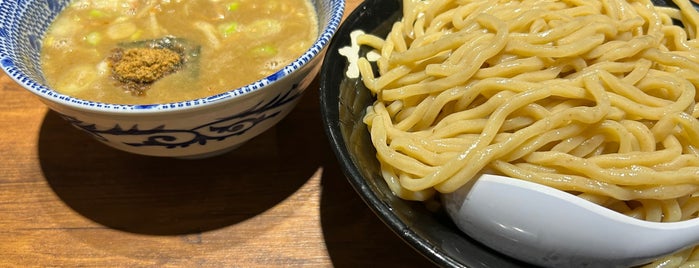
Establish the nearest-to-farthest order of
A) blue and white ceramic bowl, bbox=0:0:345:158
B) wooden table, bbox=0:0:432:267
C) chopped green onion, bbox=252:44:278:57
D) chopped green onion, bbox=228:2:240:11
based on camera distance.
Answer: blue and white ceramic bowl, bbox=0:0:345:158 → wooden table, bbox=0:0:432:267 → chopped green onion, bbox=252:44:278:57 → chopped green onion, bbox=228:2:240:11

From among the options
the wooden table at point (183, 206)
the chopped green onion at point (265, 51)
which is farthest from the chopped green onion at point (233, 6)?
the wooden table at point (183, 206)

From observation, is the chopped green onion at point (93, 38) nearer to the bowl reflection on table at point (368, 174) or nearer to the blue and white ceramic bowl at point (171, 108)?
the blue and white ceramic bowl at point (171, 108)

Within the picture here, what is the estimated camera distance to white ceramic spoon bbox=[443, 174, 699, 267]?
3.45 feet

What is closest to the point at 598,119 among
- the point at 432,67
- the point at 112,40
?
the point at 432,67

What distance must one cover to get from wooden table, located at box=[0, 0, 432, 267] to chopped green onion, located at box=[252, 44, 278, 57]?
0.25 meters

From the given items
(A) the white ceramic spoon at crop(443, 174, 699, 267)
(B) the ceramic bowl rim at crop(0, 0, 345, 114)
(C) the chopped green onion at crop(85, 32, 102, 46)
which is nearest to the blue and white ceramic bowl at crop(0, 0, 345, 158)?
(B) the ceramic bowl rim at crop(0, 0, 345, 114)

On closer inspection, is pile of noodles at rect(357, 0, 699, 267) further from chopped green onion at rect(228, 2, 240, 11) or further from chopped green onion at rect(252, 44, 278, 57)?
chopped green onion at rect(228, 2, 240, 11)

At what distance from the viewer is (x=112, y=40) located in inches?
61.7

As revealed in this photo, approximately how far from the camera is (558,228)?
1067 mm

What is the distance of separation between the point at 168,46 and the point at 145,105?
A: 452 millimetres

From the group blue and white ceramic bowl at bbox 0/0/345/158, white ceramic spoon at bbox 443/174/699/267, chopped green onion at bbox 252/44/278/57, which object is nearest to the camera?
white ceramic spoon at bbox 443/174/699/267

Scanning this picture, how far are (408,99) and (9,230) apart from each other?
109cm

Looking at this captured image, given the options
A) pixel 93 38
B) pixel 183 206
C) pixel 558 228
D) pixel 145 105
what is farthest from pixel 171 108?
pixel 558 228

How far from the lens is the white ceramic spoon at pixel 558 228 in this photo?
3.45 ft
